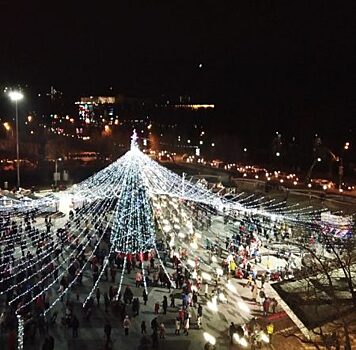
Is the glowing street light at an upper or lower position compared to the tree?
upper

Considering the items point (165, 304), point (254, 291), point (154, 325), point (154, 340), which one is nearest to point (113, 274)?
point (165, 304)

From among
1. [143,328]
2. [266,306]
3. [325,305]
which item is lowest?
[143,328]

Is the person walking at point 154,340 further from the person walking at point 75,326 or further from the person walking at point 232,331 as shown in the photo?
the person walking at point 75,326

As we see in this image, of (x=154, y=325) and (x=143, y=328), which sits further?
(x=143, y=328)

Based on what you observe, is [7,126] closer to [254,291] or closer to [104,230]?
[104,230]

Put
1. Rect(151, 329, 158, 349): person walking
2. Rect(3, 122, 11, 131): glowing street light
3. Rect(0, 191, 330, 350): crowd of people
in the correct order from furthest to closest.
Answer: Rect(3, 122, 11, 131): glowing street light < Rect(0, 191, 330, 350): crowd of people < Rect(151, 329, 158, 349): person walking

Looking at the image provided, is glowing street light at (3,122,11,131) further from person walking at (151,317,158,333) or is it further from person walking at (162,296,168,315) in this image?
person walking at (151,317,158,333)

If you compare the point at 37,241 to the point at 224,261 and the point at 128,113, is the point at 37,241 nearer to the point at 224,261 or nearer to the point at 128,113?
the point at 224,261

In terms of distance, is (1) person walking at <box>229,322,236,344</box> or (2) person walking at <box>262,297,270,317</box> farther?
(2) person walking at <box>262,297,270,317</box>

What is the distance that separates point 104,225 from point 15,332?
486 inches

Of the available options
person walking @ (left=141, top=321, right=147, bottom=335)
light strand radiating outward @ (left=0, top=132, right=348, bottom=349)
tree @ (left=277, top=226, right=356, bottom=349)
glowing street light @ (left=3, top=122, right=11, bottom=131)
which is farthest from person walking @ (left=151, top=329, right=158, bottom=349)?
glowing street light @ (left=3, top=122, right=11, bottom=131)

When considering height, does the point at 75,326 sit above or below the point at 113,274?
below

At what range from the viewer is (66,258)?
19.9 metres

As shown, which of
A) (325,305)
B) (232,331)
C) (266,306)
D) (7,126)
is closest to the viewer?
(325,305)
